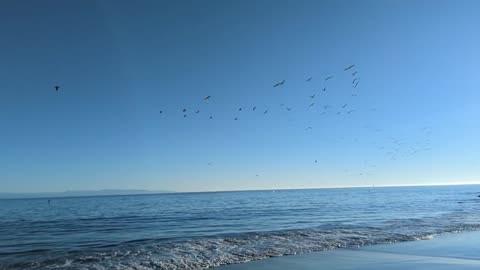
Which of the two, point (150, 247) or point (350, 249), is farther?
point (150, 247)

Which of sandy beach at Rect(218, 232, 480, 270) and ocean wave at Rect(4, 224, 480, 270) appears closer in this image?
sandy beach at Rect(218, 232, 480, 270)

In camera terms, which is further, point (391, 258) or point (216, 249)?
point (216, 249)

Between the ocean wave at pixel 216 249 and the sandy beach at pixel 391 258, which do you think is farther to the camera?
the ocean wave at pixel 216 249

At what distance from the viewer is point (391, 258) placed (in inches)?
567

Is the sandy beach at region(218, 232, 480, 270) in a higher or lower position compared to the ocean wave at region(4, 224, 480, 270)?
lower

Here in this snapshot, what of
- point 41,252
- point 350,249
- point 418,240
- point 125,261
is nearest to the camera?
point 125,261

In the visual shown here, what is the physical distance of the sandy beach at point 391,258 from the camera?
1296cm

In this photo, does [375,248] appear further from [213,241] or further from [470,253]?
[213,241]

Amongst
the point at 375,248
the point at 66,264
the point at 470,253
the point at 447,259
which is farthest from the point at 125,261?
the point at 470,253

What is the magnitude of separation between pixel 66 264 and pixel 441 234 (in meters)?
18.4

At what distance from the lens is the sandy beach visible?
13.0 metres

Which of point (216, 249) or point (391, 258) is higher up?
point (216, 249)

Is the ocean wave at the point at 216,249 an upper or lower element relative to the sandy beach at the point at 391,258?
upper

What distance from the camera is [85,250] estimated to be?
1844cm
